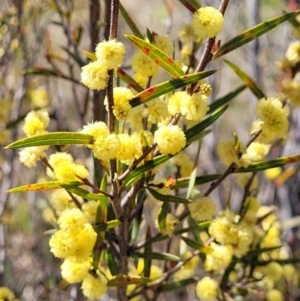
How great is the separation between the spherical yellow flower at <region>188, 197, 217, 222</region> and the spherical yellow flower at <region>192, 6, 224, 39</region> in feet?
0.97

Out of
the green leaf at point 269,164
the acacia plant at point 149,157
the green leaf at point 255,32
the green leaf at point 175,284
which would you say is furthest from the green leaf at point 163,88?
the green leaf at point 175,284

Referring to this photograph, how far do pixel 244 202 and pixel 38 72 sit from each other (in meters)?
0.50

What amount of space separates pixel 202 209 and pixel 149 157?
0.53ft

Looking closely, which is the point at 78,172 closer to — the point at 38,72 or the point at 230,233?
the point at 230,233

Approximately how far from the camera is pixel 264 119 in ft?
2.33

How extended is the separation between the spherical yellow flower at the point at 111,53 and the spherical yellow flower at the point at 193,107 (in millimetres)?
102

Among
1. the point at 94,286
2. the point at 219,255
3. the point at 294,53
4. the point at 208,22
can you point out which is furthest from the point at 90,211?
the point at 294,53

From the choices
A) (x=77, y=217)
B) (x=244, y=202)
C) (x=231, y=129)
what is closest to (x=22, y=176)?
(x=231, y=129)

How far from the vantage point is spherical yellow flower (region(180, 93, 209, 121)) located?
0.62 m

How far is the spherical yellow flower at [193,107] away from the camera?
2.02 feet

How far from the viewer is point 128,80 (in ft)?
2.52

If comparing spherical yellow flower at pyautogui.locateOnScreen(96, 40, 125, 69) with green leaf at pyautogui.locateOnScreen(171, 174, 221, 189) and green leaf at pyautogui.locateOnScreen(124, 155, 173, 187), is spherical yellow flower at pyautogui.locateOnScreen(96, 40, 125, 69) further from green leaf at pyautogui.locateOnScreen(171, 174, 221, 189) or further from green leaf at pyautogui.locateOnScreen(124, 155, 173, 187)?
green leaf at pyautogui.locateOnScreen(171, 174, 221, 189)

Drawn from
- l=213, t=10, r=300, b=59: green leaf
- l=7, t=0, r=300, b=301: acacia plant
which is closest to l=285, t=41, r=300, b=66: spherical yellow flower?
l=7, t=0, r=300, b=301: acacia plant

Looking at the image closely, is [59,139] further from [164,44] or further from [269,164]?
[269,164]
